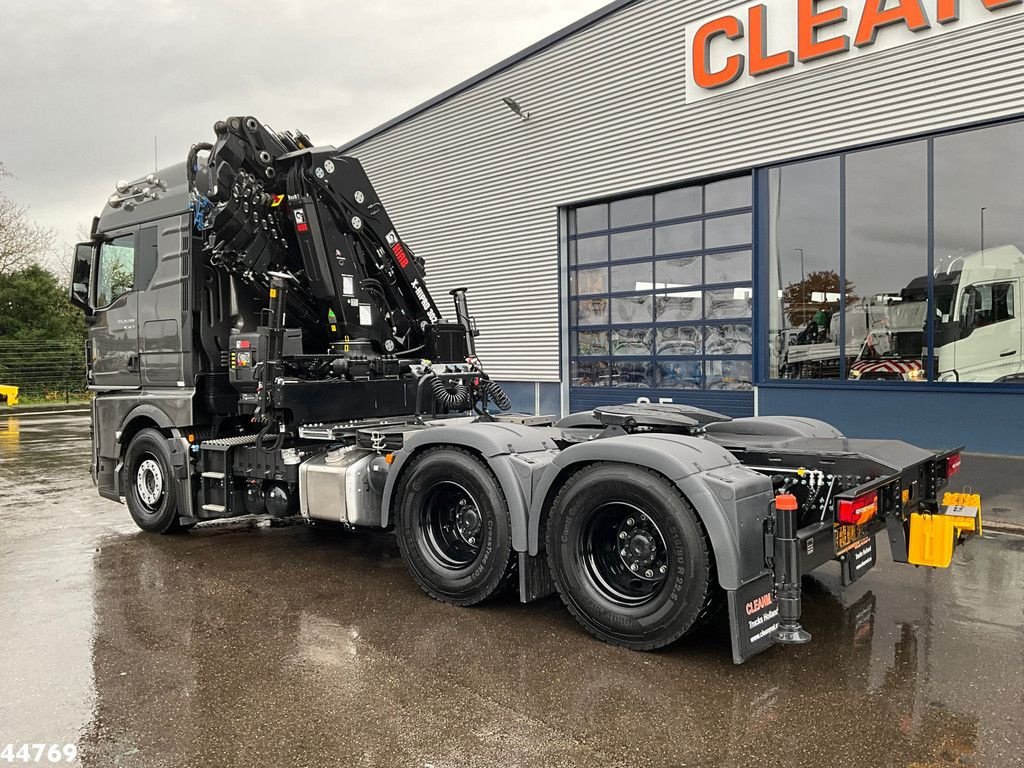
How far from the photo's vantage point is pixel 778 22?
1162cm

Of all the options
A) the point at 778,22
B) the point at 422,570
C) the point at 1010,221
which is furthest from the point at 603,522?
the point at 778,22

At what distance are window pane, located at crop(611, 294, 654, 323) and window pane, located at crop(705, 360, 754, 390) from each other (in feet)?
5.17

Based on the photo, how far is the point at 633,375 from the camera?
14.5 metres

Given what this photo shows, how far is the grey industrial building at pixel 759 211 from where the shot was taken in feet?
33.4

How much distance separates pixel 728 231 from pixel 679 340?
2.01 meters

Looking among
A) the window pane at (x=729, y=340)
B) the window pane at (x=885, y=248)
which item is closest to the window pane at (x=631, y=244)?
the window pane at (x=729, y=340)

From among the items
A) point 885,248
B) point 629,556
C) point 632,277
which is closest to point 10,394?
point 632,277

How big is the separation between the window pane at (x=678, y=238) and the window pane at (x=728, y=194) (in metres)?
0.42

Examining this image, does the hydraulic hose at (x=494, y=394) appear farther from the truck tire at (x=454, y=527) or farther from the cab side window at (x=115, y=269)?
the cab side window at (x=115, y=269)

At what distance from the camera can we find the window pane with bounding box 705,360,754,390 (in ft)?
42.0

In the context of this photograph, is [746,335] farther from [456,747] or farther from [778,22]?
[456,747]

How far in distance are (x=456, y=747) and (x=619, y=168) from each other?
12132 mm

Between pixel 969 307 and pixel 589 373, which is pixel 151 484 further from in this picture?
pixel 969 307

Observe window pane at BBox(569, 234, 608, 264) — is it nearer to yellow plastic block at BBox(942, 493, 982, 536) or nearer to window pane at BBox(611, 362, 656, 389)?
window pane at BBox(611, 362, 656, 389)
